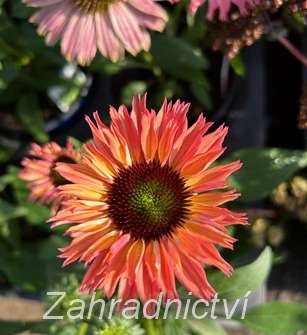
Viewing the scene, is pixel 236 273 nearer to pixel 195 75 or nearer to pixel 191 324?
pixel 191 324

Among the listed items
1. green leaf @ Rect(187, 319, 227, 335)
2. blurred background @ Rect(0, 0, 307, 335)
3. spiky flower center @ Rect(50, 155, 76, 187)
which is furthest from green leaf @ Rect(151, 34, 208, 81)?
green leaf @ Rect(187, 319, 227, 335)

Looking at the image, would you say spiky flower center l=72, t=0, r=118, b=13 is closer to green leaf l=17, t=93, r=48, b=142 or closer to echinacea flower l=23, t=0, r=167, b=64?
echinacea flower l=23, t=0, r=167, b=64

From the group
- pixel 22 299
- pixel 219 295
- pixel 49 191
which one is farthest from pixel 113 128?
pixel 22 299

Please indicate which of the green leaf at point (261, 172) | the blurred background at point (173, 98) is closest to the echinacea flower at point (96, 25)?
the blurred background at point (173, 98)

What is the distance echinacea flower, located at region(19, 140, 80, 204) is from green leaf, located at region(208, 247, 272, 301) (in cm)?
25

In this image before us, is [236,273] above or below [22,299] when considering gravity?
above

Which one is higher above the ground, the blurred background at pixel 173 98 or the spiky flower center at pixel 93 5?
the spiky flower center at pixel 93 5

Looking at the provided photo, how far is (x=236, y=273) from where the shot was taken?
93cm

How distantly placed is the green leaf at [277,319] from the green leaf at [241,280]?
0.07 m

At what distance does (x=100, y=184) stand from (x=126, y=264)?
0.34 ft

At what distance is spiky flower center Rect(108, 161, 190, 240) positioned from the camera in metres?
0.75

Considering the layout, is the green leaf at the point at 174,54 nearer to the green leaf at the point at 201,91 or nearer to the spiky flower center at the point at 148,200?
the green leaf at the point at 201,91

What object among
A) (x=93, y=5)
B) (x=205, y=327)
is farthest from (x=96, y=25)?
(x=205, y=327)

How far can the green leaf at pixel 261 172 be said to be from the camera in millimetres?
951
